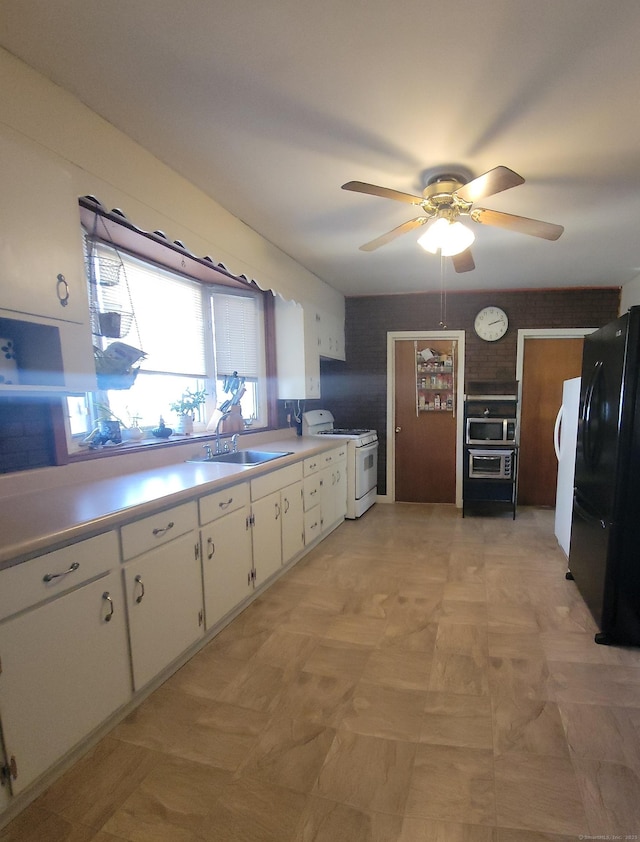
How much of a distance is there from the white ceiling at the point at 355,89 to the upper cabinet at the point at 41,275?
385 mm

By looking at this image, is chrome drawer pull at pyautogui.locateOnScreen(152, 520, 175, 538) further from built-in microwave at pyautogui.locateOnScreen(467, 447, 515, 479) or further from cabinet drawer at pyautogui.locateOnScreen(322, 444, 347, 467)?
built-in microwave at pyautogui.locateOnScreen(467, 447, 515, 479)

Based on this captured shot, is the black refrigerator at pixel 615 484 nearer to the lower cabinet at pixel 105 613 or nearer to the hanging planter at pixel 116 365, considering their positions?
the lower cabinet at pixel 105 613

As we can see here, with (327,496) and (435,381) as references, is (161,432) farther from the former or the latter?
(435,381)

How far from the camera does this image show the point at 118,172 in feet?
6.02

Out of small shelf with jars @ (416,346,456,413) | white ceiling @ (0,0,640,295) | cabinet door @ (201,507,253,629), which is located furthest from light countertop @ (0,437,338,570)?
small shelf with jars @ (416,346,456,413)

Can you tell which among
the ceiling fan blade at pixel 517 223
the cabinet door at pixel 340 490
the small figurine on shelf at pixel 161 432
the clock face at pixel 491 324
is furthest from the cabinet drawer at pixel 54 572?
the clock face at pixel 491 324

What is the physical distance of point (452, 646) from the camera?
2.22 meters

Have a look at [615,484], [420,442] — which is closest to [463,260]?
[615,484]

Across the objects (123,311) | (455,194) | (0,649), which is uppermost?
(455,194)

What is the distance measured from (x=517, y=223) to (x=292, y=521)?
241cm

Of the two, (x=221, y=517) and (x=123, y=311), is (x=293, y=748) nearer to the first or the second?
(x=221, y=517)

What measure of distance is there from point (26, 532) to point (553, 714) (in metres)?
2.20

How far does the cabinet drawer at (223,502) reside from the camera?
2127 mm

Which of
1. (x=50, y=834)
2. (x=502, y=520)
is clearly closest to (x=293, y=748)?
(x=50, y=834)
